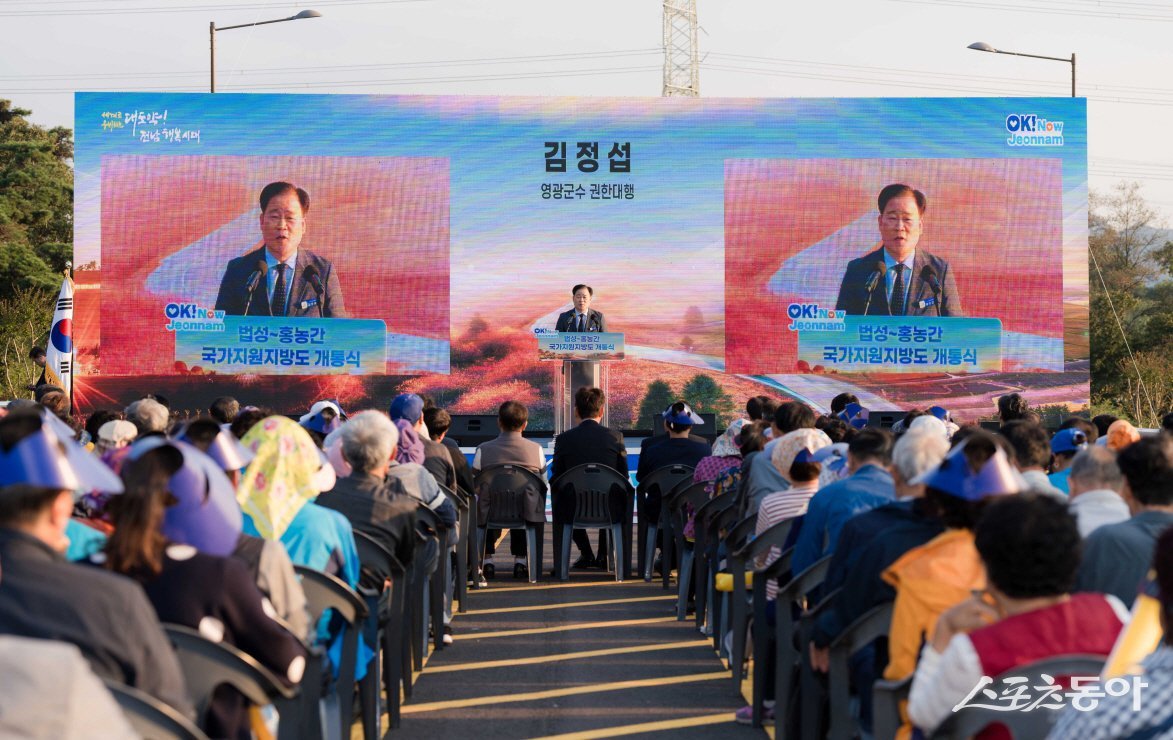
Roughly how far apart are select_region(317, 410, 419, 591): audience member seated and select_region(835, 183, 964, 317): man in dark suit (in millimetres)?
13595

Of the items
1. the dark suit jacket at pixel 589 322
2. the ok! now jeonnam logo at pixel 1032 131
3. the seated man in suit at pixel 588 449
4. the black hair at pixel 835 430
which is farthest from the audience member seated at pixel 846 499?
the ok! now jeonnam logo at pixel 1032 131

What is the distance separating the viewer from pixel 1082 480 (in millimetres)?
4203

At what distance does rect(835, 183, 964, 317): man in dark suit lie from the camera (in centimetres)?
1812

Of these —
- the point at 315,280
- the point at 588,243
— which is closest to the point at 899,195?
the point at 588,243

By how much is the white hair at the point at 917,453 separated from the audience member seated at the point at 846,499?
0.43 metres

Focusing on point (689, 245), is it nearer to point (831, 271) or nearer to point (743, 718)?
point (831, 271)

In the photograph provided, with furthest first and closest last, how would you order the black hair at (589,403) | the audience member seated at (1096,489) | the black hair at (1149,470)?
the black hair at (589,403), the audience member seated at (1096,489), the black hair at (1149,470)

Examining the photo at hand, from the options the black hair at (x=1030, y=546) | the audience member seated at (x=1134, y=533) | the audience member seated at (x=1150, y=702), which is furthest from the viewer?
the audience member seated at (x=1134, y=533)

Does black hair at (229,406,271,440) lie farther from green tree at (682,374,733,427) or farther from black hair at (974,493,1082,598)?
green tree at (682,374,733,427)

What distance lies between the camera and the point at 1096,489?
4.16m

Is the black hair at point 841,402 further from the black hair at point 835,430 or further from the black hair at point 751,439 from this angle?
the black hair at point 751,439

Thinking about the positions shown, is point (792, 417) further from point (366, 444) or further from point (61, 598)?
point (61, 598)

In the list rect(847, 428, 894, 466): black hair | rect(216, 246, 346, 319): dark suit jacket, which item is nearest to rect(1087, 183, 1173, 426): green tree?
rect(216, 246, 346, 319): dark suit jacket

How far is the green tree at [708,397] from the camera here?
18312 millimetres
